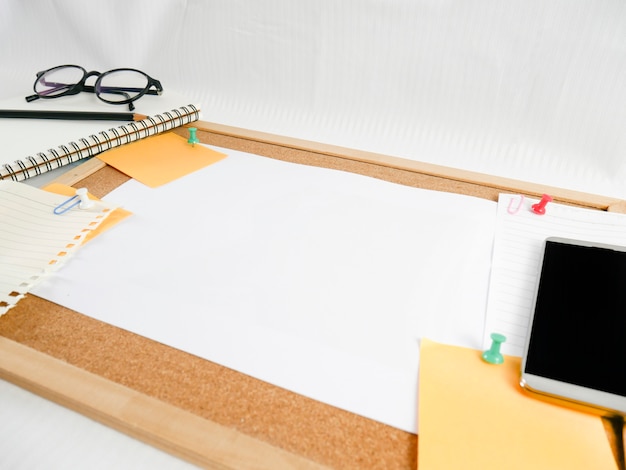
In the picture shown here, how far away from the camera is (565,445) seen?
335 mm

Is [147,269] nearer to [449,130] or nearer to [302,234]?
[302,234]

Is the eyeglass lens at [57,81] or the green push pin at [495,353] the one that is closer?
the green push pin at [495,353]

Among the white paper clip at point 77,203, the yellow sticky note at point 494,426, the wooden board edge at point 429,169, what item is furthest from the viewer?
the wooden board edge at point 429,169

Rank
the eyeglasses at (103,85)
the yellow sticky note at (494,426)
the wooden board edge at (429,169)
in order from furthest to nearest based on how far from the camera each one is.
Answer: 1. the eyeglasses at (103,85)
2. the wooden board edge at (429,169)
3. the yellow sticky note at (494,426)

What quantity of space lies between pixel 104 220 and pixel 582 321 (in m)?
0.56

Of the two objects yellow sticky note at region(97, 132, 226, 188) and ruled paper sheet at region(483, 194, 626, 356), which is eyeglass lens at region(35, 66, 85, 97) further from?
ruled paper sheet at region(483, 194, 626, 356)

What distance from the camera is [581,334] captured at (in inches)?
15.2

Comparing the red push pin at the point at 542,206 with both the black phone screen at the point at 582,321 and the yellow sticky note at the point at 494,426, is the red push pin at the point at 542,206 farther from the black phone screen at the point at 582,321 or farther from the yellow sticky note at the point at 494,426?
the yellow sticky note at the point at 494,426

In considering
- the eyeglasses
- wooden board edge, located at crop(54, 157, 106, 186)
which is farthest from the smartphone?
the eyeglasses

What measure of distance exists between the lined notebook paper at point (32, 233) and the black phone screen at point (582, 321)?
0.50m

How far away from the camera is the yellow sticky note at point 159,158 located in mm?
679

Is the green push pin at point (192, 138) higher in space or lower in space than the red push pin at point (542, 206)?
higher

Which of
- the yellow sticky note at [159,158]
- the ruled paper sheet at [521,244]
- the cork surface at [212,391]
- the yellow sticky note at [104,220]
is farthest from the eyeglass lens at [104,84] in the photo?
the ruled paper sheet at [521,244]

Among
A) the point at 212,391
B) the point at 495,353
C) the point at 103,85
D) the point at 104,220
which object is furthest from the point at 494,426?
the point at 103,85
